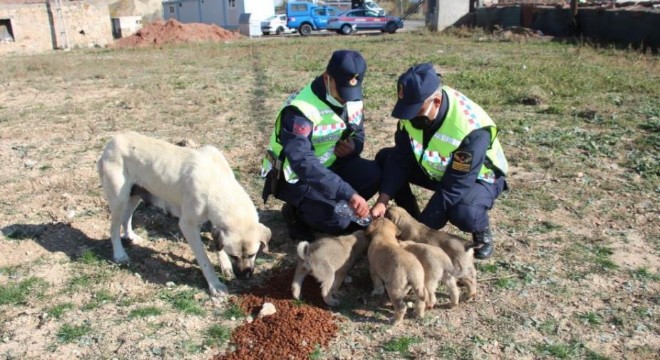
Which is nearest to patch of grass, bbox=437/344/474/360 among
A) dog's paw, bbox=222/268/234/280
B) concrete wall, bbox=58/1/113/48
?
dog's paw, bbox=222/268/234/280

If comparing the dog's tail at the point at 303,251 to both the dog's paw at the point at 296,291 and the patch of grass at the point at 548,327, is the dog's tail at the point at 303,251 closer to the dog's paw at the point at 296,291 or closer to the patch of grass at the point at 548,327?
the dog's paw at the point at 296,291

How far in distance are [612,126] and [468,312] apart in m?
5.61

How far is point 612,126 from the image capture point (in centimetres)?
824

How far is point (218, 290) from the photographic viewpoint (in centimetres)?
421

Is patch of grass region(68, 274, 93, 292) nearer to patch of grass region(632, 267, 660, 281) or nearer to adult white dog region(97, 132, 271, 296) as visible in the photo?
adult white dog region(97, 132, 271, 296)

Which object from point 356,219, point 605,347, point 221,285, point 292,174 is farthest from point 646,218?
point 221,285

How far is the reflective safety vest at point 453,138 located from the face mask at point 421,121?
0.15ft

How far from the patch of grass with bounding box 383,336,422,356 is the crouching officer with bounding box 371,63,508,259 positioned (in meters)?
1.17

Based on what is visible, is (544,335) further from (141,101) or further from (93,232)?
(141,101)

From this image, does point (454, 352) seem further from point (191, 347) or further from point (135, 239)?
point (135, 239)

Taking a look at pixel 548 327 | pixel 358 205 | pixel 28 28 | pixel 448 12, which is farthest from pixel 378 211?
pixel 28 28

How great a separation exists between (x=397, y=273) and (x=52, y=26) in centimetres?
2947

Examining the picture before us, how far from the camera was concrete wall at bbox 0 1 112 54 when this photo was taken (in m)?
26.9

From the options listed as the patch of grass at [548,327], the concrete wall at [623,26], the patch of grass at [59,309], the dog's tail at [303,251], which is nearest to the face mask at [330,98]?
the dog's tail at [303,251]
